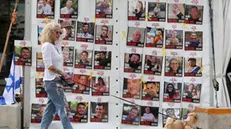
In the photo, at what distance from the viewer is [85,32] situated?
7.18m

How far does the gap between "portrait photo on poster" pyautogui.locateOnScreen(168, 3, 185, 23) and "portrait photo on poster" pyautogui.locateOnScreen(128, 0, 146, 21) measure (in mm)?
445

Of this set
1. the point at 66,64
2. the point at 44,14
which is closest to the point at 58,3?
the point at 44,14

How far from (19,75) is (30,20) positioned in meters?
0.90

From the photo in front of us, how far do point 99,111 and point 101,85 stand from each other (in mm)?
412

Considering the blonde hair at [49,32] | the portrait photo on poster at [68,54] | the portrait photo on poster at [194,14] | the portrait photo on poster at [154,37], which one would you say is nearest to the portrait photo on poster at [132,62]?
A: the portrait photo on poster at [154,37]

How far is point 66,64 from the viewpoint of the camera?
719 cm

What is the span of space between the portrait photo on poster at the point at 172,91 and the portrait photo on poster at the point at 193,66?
241mm

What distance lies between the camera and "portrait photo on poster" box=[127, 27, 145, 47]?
7.18 metres

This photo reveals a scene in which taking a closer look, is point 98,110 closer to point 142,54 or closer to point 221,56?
point 142,54

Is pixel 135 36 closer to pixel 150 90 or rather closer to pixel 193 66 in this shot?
pixel 150 90

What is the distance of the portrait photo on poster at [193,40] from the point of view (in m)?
7.27

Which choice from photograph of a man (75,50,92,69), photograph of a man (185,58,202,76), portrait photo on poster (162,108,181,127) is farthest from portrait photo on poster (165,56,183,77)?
photograph of a man (75,50,92,69)

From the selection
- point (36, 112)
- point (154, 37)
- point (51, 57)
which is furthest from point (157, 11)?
point (36, 112)

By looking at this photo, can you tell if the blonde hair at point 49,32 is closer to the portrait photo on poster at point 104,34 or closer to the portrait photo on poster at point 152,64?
the portrait photo on poster at point 104,34
